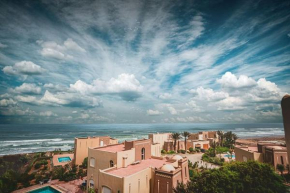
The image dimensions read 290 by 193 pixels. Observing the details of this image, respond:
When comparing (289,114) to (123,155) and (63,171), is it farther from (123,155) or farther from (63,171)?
(63,171)

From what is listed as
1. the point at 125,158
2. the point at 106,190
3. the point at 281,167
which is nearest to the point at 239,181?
the point at 281,167

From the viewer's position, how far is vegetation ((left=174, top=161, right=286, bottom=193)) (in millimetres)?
15917

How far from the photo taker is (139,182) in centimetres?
1688

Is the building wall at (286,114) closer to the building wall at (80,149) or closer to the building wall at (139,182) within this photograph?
the building wall at (139,182)

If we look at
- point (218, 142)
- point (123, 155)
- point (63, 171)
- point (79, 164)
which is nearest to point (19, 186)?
point (63, 171)

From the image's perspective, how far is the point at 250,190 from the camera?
17.1m

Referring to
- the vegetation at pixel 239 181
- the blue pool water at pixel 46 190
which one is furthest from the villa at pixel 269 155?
the blue pool water at pixel 46 190

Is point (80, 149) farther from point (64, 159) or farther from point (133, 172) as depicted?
point (133, 172)

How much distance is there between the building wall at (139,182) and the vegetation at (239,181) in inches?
125

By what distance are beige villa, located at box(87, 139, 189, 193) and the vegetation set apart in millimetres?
1844

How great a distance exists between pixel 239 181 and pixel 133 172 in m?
11.5

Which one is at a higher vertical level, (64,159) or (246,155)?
(246,155)

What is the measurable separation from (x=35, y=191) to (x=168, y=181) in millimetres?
20869

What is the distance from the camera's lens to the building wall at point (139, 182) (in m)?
15.5
